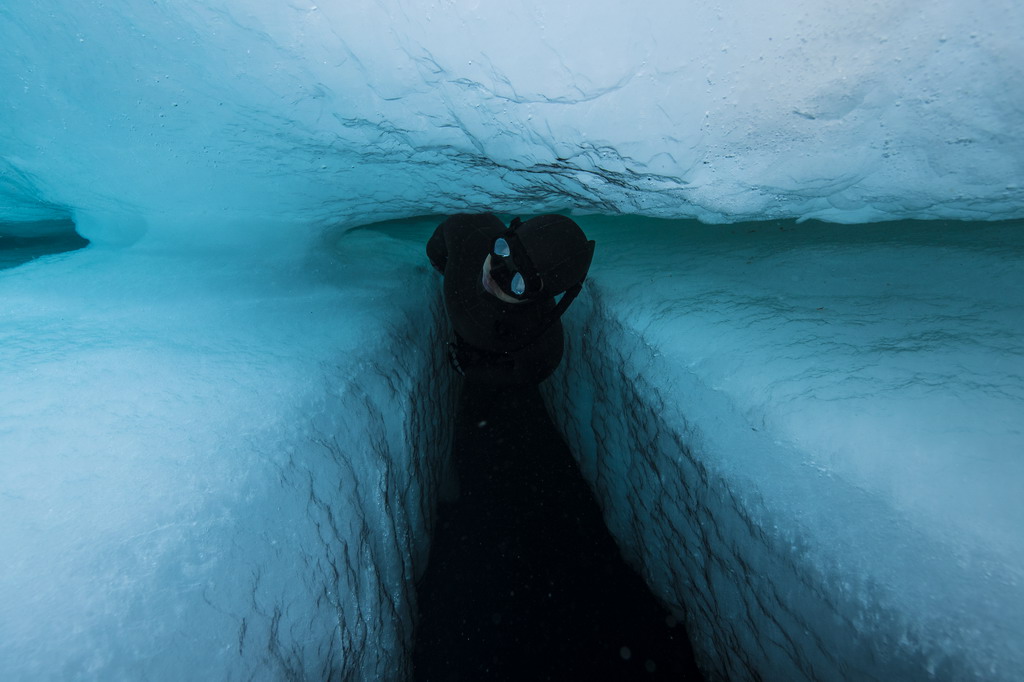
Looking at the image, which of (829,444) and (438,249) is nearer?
(829,444)

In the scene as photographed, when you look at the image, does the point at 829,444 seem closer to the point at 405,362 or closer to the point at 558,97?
the point at 558,97

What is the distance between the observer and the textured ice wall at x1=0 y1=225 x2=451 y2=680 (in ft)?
3.55

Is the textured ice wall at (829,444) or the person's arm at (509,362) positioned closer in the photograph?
the textured ice wall at (829,444)

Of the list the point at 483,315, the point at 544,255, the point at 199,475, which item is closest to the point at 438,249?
the point at 483,315

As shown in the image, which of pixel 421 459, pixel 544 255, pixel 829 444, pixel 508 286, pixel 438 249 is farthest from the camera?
pixel 421 459

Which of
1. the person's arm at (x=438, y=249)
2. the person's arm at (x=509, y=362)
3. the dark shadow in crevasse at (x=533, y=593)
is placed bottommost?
the dark shadow in crevasse at (x=533, y=593)

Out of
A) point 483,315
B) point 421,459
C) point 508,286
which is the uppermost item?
point 508,286

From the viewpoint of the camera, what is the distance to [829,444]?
1479mm

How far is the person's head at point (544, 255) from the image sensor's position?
182 centimetres

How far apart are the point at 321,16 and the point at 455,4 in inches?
19.7

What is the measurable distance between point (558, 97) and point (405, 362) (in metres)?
1.80

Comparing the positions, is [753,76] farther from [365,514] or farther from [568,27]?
[365,514]

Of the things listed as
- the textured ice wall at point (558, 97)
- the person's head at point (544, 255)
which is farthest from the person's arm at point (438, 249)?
the person's head at point (544, 255)

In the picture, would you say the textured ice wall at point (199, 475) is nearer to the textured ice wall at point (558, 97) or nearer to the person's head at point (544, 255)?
the textured ice wall at point (558, 97)
